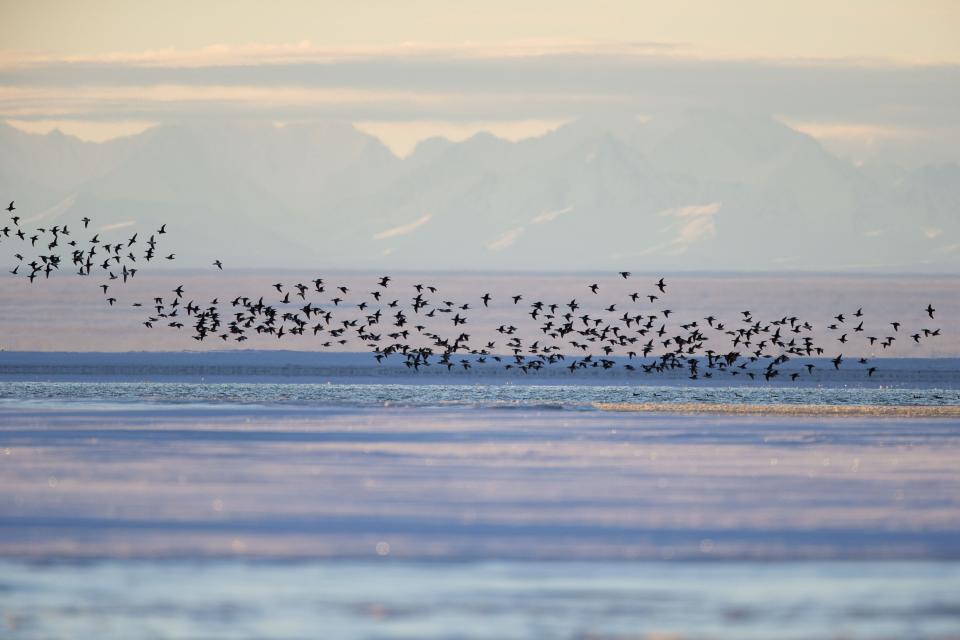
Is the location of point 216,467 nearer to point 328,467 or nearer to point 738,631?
point 328,467

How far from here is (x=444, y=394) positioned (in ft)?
182

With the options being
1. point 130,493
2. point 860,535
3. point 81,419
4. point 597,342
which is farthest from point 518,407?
point 597,342

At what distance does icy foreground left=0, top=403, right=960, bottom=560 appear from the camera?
941 inches

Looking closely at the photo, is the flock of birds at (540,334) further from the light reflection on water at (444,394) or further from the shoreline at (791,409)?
the shoreline at (791,409)

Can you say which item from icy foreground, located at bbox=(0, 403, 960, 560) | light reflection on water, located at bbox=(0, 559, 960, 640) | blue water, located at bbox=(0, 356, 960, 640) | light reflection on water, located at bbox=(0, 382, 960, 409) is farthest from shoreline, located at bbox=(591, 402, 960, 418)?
light reflection on water, located at bbox=(0, 559, 960, 640)

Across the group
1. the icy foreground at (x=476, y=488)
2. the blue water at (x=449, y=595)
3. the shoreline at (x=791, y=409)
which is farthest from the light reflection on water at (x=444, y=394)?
the blue water at (x=449, y=595)

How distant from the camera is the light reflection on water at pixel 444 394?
5141cm

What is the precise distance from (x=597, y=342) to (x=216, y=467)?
7210cm

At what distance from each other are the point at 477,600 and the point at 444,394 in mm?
35324

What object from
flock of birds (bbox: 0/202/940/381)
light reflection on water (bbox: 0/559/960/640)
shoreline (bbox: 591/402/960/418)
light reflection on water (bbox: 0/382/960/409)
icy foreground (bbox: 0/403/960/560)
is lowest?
light reflection on water (bbox: 0/559/960/640)

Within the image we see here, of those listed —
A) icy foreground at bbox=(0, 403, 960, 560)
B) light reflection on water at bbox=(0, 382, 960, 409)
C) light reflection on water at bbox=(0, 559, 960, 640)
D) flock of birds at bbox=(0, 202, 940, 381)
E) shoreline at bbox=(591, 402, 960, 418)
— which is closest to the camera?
light reflection on water at bbox=(0, 559, 960, 640)

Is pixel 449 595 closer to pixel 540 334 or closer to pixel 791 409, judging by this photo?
pixel 791 409

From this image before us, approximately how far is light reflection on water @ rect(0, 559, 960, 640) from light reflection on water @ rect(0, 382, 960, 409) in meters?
27.8

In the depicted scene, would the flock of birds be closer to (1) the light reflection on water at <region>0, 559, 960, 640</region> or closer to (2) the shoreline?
(2) the shoreline
